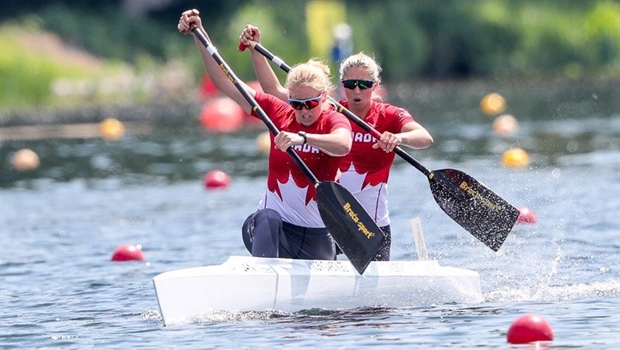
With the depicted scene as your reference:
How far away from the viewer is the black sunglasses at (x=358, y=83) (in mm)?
10742

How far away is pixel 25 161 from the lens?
25.3 m

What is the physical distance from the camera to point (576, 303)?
1095 centimetres

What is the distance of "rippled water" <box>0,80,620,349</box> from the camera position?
1010 centimetres

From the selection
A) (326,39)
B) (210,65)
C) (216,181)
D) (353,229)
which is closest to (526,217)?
(353,229)

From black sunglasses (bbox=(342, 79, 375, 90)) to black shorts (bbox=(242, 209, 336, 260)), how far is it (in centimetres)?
111

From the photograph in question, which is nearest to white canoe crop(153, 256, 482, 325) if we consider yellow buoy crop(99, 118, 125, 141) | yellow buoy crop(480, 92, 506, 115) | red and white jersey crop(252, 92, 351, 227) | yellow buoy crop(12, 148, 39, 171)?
red and white jersey crop(252, 92, 351, 227)

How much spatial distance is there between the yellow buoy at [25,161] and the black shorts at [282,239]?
1497 cm

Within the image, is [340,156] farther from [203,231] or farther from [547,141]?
[547,141]

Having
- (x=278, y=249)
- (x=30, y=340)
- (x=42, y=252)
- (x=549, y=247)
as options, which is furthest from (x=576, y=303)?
(x=42, y=252)

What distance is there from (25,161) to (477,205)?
591 inches

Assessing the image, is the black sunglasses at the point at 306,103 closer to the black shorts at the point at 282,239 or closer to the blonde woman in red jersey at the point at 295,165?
the blonde woman in red jersey at the point at 295,165

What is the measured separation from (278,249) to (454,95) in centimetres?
3010

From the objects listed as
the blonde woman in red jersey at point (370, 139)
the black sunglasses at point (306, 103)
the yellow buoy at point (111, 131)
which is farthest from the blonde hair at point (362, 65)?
the yellow buoy at point (111, 131)

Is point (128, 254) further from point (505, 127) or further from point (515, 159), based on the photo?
point (505, 127)
